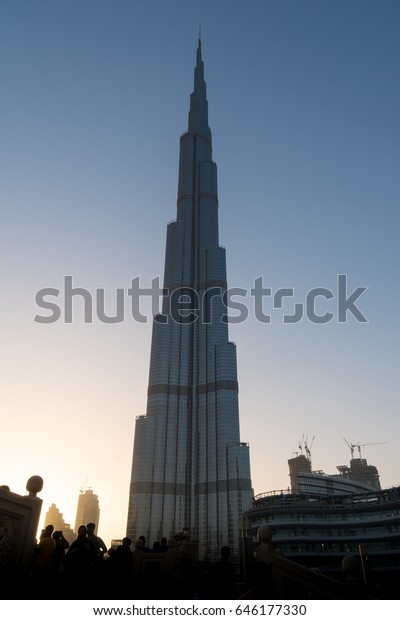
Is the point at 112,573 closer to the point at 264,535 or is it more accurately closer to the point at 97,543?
the point at 97,543

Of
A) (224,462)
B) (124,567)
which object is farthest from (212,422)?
(124,567)

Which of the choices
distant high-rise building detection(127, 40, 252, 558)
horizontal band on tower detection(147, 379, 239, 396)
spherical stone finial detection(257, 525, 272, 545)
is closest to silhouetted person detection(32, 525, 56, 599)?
spherical stone finial detection(257, 525, 272, 545)

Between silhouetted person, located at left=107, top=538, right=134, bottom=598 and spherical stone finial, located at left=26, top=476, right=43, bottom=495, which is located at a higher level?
spherical stone finial, located at left=26, top=476, right=43, bottom=495

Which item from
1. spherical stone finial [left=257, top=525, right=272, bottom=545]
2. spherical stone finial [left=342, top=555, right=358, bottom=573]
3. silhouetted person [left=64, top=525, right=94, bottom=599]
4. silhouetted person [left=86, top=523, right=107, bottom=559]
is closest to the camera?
spherical stone finial [left=342, top=555, right=358, bottom=573]

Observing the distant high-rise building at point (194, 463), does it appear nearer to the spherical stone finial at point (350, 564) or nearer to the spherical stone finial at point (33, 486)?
the spherical stone finial at point (350, 564)

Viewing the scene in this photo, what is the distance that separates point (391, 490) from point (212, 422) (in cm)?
9082

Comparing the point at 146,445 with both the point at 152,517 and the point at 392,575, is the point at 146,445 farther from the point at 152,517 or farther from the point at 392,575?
the point at 392,575

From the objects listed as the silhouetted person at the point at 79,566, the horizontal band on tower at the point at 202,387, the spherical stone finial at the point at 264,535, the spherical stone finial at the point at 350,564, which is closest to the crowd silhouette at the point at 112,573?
the silhouetted person at the point at 79,566

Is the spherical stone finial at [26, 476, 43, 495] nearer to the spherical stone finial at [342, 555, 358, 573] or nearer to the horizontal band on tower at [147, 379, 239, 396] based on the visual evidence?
the spherical stone finial at [342, 555, 358, 573]

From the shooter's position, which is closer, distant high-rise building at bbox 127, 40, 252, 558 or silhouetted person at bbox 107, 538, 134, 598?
silhouetted person at bbox 107, 538, 134, 598

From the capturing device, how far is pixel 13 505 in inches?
412

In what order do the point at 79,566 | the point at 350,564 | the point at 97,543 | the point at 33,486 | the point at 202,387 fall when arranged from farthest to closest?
the point at 202,387
the point at 97,543
the point at 79,566
the point at 350,564
the point at 33,486

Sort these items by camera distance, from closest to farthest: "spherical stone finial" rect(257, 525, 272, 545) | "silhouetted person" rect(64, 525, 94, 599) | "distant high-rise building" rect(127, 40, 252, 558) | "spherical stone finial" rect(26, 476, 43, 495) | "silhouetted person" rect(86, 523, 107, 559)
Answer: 1. "spherical stone finial" rect(26, 476, 43, 495)
2. "spherical stone finial" rect(257, 525, 272, 545)
3. "silhouetted person" rect(64, 525, 94, 599)
4. "silhouetted person" rect(86, 523, 107, 559)
5. "distant high-rise building" rect(127, 40, 252, 558)

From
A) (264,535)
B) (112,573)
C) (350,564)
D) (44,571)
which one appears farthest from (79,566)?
(350,564)
